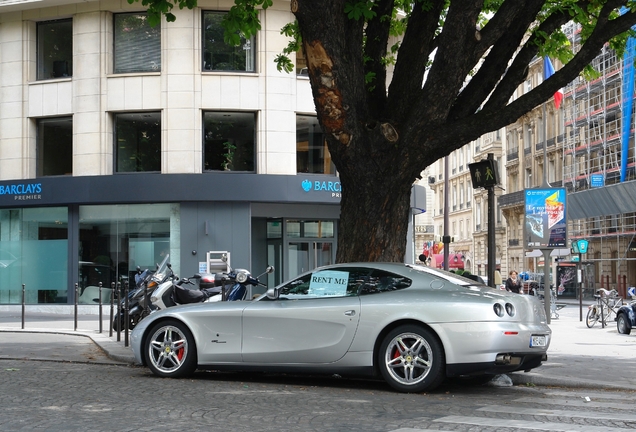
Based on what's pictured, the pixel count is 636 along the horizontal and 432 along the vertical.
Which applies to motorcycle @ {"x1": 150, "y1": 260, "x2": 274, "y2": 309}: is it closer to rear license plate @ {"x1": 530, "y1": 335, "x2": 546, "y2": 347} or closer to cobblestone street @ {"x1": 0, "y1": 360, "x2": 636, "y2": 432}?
cobblestone street @ {"x1": 0, "y1": 360, "x2": 636, "y2": 432}

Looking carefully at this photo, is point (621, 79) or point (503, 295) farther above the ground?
point (621, 79)

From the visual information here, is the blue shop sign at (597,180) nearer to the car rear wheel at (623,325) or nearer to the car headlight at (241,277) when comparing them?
the car rear wheel at (623,325)

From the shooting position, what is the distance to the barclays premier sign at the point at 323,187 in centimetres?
2728

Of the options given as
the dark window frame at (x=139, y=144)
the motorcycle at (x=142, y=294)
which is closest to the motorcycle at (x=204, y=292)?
the motorcycle at (x=142, y=294)

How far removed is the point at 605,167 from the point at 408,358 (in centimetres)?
4496

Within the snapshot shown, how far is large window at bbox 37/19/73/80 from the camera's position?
92.0 feet

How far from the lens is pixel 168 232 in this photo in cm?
2692

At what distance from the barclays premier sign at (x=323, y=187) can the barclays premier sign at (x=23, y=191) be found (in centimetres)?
808

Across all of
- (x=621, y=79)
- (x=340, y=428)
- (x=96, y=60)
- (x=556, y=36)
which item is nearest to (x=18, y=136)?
(x=96, y=60)

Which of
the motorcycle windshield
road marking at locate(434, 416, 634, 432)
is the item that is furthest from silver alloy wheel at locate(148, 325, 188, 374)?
the motorcycle windshield

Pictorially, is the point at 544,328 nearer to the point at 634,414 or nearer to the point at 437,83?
the point at 634,414

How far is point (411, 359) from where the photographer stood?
913 centimetres

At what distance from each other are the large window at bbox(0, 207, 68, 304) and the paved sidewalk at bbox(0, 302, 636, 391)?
4284 mm

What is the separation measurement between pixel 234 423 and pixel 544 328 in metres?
3.85
